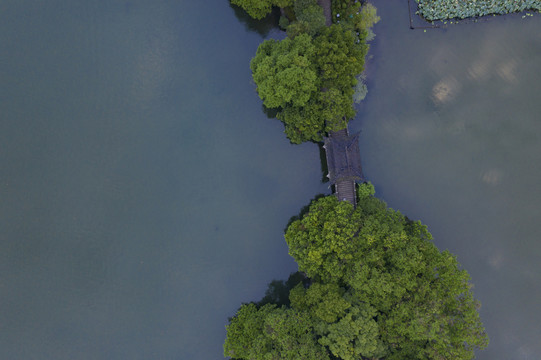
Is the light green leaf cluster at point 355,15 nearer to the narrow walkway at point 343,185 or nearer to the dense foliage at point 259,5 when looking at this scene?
the narrow walkway at point 343,185

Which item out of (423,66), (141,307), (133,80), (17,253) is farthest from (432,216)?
(17,253)

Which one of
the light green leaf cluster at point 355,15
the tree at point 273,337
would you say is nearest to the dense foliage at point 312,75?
the light green leaf cluster at point 355,15

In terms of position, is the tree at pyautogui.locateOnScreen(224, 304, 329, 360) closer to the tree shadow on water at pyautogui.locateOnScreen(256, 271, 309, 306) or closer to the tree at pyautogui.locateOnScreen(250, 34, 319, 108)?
the tree shadow on water at pyautogui.locateOnScreen(256, 271, 309, 306)

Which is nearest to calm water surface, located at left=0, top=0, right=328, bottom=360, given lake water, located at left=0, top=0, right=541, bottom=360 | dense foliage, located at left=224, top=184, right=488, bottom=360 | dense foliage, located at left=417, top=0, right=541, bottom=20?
lake water, located at left=0, top=0, right=541, bottom=360

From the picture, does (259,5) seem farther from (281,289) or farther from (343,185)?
(281,289)

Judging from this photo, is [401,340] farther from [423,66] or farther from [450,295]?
[423,66]

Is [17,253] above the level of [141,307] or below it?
above

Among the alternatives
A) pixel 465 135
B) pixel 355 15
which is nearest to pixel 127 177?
pixel 355 15
